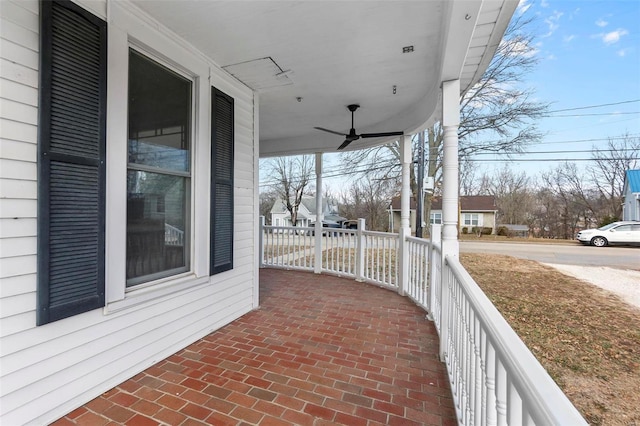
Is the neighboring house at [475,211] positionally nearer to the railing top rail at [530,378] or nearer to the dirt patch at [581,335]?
the dirt patch at [581,335]

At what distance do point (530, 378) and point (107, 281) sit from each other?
2.30 meters

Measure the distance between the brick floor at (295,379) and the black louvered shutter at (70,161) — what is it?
73 cm

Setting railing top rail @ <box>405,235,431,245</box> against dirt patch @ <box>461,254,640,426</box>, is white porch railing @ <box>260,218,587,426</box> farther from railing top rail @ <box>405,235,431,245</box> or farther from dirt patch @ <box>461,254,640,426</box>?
dirt patch @ <box>461,254,640,426</box>

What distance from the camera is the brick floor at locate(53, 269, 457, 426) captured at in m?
A: 1.71

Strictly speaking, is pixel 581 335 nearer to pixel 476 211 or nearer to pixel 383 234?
pixel 383 234

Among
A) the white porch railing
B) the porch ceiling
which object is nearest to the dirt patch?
the white porch railing

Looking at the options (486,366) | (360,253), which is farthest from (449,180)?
(360,253)

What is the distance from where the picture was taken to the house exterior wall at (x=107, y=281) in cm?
146

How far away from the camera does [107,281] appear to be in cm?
188

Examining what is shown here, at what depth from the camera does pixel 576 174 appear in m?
17.4

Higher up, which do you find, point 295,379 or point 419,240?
point 419,240

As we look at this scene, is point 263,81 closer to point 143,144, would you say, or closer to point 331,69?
point 331,69

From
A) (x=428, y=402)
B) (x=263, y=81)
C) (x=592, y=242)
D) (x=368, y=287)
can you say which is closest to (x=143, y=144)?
(x=263, y=81)

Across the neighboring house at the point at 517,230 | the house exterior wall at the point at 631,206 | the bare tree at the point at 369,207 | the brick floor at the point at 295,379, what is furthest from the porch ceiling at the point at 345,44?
the neighboring house at the point at 517,230
